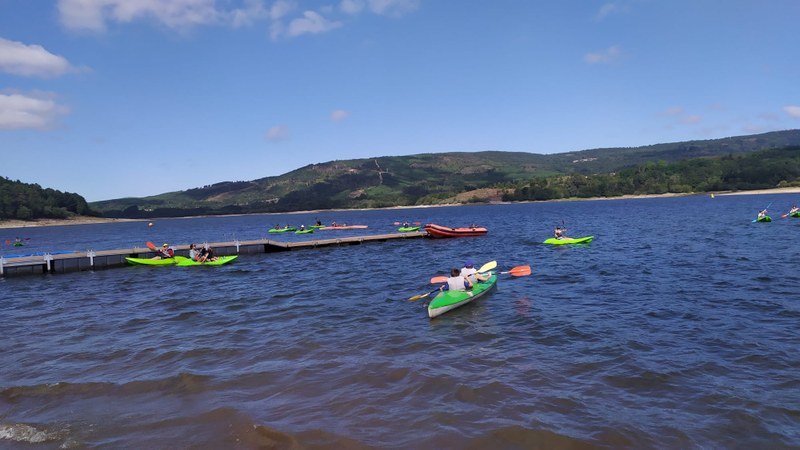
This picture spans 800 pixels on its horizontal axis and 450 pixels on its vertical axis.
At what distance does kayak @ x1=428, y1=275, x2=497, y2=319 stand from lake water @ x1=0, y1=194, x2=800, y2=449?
1.32 ft

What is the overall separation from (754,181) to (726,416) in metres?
235

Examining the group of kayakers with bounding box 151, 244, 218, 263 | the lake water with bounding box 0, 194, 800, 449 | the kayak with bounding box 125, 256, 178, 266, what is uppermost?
the group of kayakers with bounding box 151, 244, 218, 263

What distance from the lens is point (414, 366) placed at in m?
12.7

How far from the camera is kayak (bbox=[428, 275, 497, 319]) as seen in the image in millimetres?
18359

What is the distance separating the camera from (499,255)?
4059 cm

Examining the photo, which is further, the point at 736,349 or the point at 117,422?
the point at 736,349

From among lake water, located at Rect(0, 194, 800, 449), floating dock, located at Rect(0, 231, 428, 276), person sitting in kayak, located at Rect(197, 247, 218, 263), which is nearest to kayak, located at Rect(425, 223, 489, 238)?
floating dock, located at Rect(0, 231, 428, 276)

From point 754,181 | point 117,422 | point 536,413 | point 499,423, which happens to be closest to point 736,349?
point 536,413

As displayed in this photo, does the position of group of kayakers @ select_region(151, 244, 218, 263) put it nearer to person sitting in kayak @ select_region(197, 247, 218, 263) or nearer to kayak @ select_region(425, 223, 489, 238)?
person sitting in kayak @ select_region(197, 247, 218, 263)


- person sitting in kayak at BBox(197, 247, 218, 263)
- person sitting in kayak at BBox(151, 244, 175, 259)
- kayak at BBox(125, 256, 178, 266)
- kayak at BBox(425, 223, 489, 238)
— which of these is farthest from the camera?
kayak at BBox(425, 223, 489, 238)

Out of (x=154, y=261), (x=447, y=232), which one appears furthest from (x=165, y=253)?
(x=447, y=232)

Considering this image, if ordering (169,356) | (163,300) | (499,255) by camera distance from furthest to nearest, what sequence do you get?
(499,255)
(163,300)
(169,356)

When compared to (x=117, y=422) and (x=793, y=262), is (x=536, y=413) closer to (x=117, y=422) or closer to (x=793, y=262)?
(x=117, y=422)

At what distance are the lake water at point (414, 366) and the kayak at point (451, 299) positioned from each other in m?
0.40
